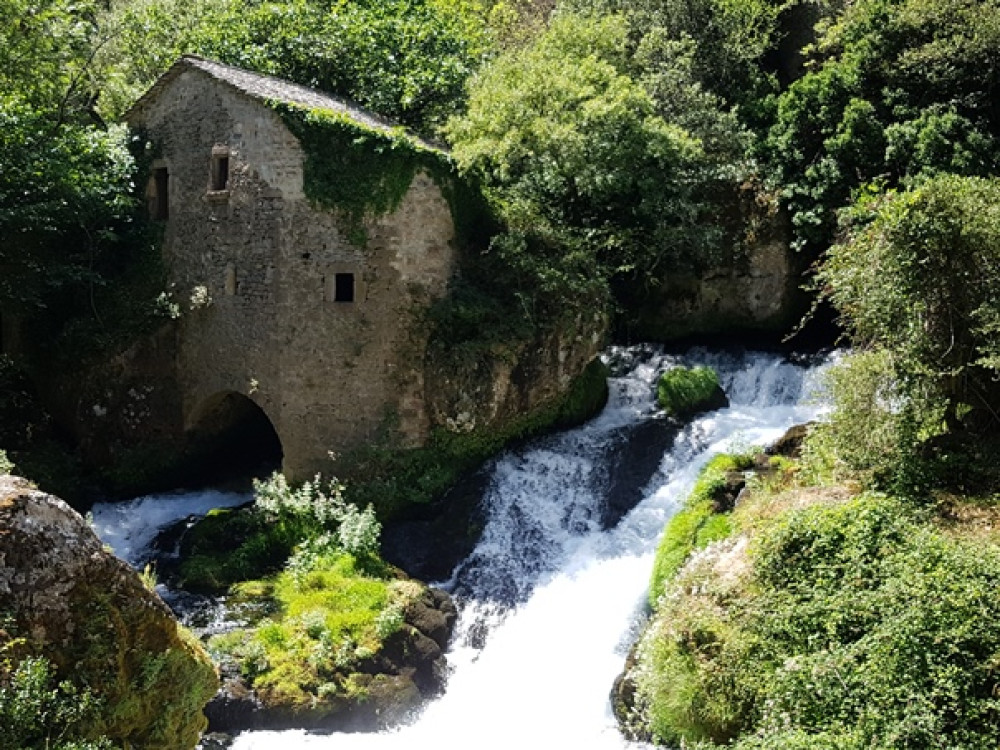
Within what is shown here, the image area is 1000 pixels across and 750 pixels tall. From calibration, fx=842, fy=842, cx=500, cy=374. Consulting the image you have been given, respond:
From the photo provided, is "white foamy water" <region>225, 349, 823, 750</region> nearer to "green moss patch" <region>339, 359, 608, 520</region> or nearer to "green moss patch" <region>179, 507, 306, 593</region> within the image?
"green moss patch" <region>339, 359, 608, 520</region>

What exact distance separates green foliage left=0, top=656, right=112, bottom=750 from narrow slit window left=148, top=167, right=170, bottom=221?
1294 cm

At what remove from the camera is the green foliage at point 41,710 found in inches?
233

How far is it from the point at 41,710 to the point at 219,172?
12.2 metres

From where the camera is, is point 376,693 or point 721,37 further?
point 721,37

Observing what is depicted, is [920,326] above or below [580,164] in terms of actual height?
below

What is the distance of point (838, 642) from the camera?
24.7 feet

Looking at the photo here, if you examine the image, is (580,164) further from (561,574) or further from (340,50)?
(561,574)

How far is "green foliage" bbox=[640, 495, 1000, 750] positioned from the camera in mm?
6648

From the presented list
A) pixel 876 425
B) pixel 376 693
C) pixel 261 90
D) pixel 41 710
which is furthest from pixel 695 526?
pixel 261 90

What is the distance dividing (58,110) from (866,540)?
19057 mm

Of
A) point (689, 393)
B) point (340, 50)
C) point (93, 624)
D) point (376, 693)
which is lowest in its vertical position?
point (376, 693)

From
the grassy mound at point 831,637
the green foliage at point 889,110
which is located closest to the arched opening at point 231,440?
the grassy mound at point 831,637

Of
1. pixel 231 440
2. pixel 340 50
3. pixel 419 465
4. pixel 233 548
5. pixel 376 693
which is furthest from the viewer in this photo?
pixel 340 50

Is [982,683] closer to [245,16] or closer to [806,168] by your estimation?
[806,168]
